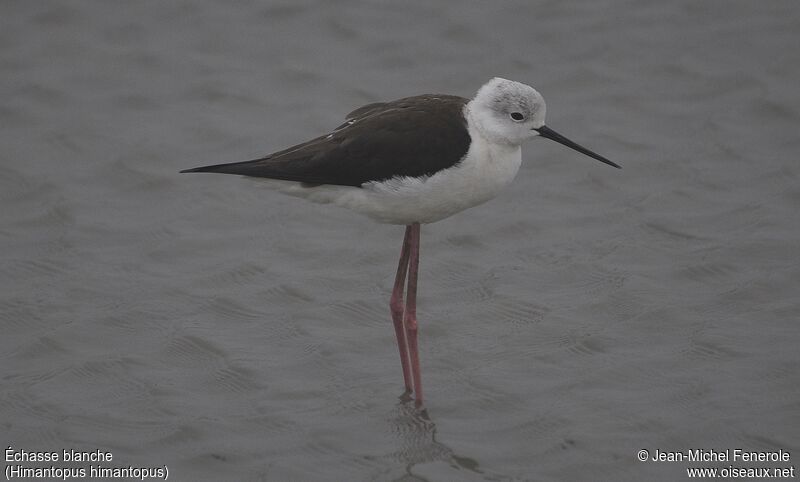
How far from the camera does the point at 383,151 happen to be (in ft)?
20.4

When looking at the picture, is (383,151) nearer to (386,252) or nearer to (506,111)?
(506,111)

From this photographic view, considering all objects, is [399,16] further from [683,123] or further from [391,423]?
[391,423]

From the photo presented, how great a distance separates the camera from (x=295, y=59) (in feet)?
33.0

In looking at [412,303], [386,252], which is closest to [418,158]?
[412,303]

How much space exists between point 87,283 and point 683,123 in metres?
4.43

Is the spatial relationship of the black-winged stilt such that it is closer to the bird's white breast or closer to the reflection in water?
the bird's white breast

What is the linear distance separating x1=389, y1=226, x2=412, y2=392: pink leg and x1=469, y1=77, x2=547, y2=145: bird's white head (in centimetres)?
77

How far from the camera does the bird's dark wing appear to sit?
6160 mm

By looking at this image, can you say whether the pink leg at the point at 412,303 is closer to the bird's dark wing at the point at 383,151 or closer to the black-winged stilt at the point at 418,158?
the black-winged stilt at the point at 418,158

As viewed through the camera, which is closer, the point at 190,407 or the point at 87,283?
the point at 190,407

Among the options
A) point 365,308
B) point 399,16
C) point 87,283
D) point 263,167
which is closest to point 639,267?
point 365,308

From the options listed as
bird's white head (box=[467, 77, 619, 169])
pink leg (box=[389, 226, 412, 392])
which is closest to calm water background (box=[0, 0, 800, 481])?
pink leg (box=[389, 226, 412, 392])

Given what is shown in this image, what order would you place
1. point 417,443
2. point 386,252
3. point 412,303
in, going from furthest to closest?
point 386,252 → point 412,303 → point 417,443

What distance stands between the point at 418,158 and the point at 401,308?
1018 millimetres
